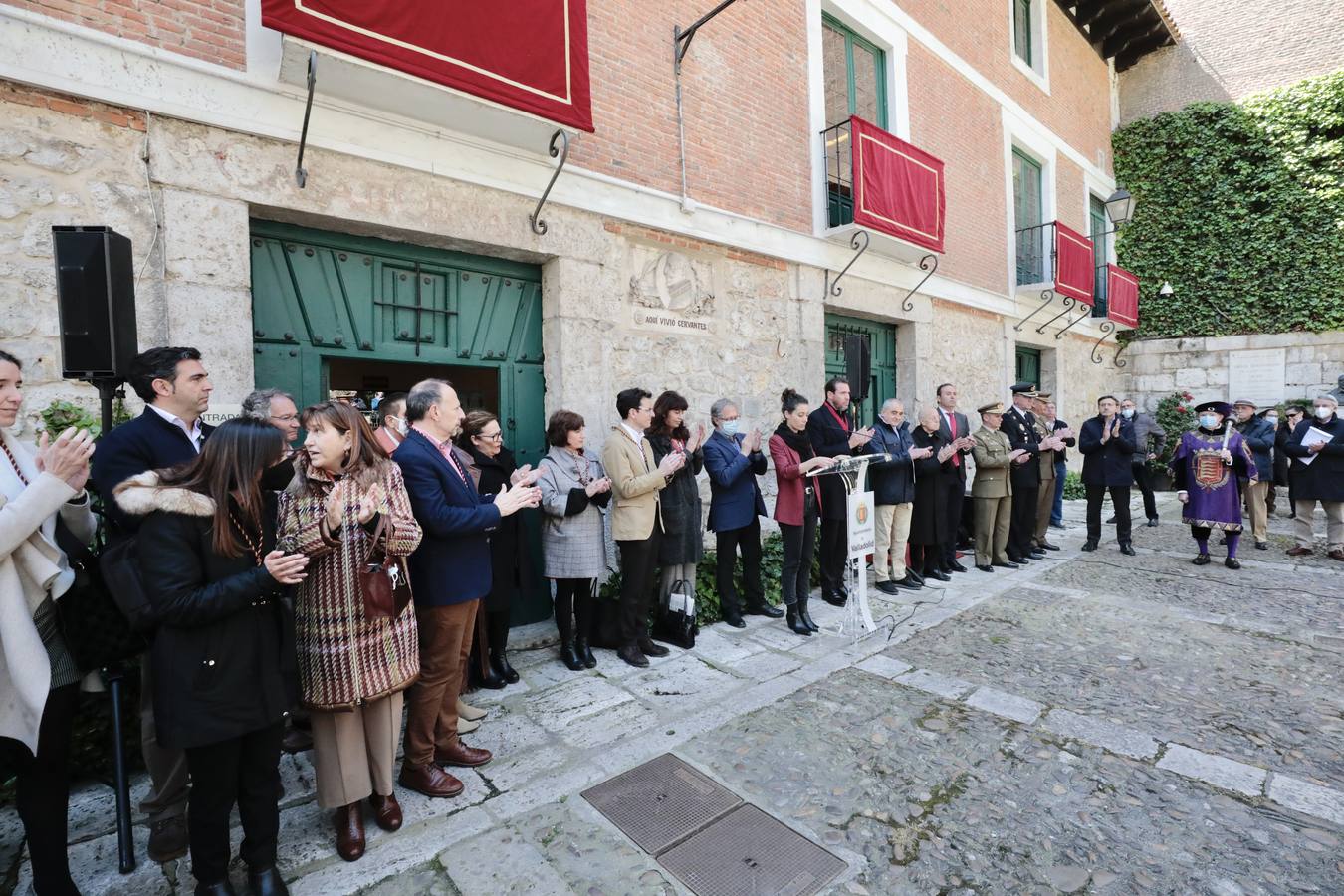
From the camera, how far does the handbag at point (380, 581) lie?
2412 mm

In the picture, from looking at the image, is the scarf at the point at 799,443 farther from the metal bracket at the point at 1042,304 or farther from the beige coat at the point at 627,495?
the metal bracket at the point at 1042,304

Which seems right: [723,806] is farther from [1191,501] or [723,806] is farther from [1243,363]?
[1243,363]

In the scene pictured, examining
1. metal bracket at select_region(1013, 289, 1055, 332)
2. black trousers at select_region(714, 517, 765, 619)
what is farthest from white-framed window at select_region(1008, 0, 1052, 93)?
black trousers at select_region(714, 517, 765, 619)

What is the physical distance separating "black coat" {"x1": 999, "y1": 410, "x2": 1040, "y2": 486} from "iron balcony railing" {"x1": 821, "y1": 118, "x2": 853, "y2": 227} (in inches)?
119

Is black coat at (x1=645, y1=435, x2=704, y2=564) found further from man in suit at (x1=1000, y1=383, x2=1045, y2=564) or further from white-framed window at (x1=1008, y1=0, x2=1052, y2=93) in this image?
white-framed window at (x1=1008, y1=0, x2=1052, y2=93)

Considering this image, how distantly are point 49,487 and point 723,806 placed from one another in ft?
9.03

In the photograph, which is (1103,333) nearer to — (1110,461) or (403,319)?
(1110,461)

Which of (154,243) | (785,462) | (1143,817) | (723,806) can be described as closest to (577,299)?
(785,462)

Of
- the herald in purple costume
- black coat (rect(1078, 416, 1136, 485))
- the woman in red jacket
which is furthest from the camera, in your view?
black coat (rect(1078, 416, 1136, 485))

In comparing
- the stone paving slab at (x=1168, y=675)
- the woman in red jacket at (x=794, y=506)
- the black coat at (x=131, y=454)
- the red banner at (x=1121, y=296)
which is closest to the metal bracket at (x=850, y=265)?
the woman in red jacket at (x=794, y=506)

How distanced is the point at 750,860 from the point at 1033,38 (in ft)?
48.2

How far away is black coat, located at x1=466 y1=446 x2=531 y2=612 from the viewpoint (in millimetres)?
4031

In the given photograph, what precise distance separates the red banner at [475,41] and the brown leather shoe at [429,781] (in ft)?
12.7

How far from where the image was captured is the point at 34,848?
6.98 feet
